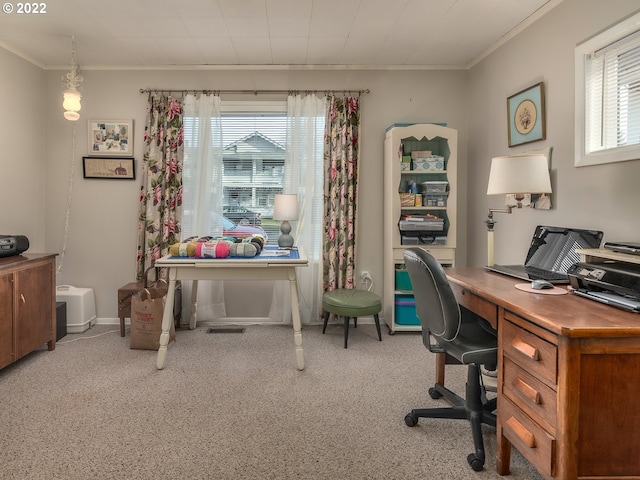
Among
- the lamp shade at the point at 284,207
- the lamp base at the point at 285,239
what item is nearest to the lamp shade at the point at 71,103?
the lamp shade at the point at 284,207

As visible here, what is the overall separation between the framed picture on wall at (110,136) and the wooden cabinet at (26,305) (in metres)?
1.21

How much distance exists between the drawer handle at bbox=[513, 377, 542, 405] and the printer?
44cm

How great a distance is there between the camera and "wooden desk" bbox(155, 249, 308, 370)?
8.80 feet

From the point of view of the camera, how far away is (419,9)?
2.71 meters

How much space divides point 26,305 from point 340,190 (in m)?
2.69

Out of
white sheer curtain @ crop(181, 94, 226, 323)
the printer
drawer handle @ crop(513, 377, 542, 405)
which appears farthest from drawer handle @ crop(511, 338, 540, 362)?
white sheer curtain @ crop(181, 94, 226, 323)

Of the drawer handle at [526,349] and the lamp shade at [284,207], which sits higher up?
the lamp shade at [284,207]

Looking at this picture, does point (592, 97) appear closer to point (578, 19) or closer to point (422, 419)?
point (578, 19)

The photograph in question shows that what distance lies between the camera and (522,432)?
150 centimetres

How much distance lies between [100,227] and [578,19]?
4179 millimetres

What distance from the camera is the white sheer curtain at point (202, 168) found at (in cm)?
376

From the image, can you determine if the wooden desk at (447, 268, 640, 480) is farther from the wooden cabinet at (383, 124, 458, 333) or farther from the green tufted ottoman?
the wooden cabinet at (383, 124, 458, 333)

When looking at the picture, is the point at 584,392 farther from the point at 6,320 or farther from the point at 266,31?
the point at 6,320

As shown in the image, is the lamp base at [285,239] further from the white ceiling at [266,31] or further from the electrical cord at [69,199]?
the electrical cord at [69,199]
